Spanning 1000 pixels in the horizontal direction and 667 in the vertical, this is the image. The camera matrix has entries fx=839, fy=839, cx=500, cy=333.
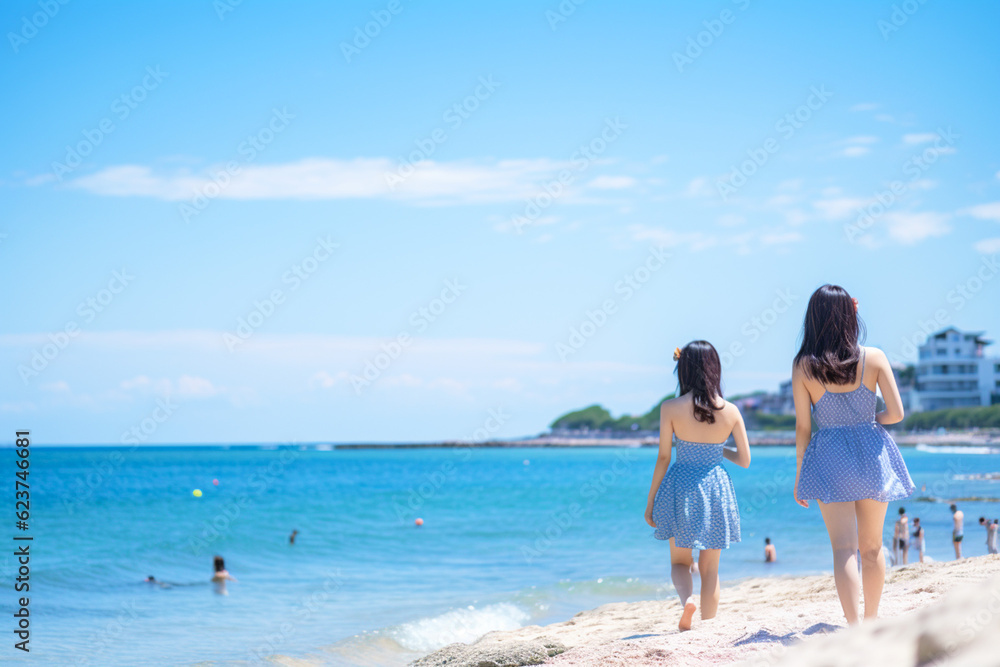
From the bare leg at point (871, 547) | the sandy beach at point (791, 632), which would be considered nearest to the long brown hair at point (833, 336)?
the bare leg at point (871, 547)

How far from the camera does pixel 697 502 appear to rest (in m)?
5.54

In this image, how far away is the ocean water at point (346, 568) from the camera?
417 inches

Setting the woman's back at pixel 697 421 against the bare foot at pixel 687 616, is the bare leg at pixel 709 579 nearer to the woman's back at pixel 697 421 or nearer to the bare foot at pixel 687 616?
the bare foot at pixel 687 616

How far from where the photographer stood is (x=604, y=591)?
43.6 feet

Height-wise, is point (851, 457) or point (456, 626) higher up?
point (851, 457)

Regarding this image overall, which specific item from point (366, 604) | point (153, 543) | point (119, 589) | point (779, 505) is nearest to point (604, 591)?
point (366, 604)

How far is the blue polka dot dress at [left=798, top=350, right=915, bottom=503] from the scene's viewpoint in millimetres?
4621

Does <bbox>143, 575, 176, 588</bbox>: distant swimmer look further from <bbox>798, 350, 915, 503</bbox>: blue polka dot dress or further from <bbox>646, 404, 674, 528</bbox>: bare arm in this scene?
<bbox>798, 350, 915, 503</bbox>: blue polka dot dress

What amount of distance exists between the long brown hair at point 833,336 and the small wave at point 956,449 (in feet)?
253

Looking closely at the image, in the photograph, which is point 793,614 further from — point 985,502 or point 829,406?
point 985,502

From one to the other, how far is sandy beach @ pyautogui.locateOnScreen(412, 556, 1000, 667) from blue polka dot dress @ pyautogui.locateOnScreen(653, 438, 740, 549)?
24.4 inches

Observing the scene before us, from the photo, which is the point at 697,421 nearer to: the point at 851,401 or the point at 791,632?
the point at 851,401

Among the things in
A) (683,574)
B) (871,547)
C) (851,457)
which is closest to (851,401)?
(851,457)

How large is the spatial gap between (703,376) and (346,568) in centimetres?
1331
